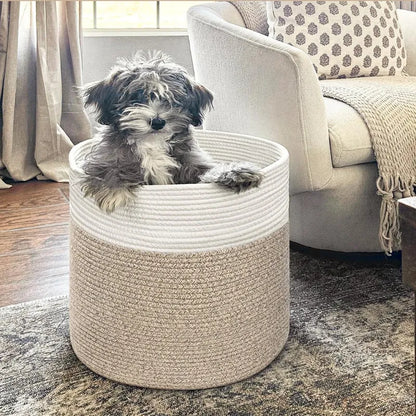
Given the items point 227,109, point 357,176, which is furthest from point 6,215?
point 357,176

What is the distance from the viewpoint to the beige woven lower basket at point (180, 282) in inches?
48.8

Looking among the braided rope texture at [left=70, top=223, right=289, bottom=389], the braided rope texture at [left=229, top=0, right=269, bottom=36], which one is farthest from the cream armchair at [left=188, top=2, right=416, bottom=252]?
the braided rope texture at [left=70, top=223, right=289, bottom=389]

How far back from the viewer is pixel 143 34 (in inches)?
128

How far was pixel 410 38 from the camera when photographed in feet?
8.37

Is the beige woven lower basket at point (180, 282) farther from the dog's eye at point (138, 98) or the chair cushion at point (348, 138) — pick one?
the chair cushion at point (348, 138)

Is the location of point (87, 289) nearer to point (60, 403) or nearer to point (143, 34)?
point (60, 403)

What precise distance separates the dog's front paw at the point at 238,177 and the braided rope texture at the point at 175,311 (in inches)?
4.9

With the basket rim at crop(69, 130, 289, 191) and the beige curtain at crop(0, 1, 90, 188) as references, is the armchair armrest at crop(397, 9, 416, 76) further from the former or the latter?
the beige curtain at crop(0, 1, 90, 188)

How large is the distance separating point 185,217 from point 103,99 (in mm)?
304

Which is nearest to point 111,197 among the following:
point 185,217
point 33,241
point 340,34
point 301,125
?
point 185,217

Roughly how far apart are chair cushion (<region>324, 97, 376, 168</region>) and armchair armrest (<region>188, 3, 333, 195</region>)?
0.08 ft

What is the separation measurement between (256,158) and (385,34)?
1022mm

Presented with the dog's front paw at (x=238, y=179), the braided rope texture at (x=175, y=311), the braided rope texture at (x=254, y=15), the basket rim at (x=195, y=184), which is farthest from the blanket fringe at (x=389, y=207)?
the braided rope texture at (x=254, y=15)

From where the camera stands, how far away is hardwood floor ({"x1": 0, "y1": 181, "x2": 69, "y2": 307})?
1.81 metres
